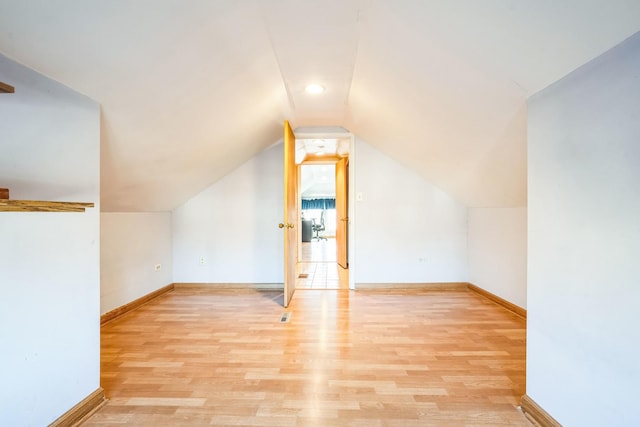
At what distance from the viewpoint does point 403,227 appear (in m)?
3.58

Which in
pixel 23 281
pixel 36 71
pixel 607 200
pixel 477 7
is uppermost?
pixel 477 7

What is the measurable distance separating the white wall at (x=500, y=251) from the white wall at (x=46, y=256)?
10.9 feet

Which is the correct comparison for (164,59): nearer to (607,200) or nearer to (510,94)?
(510,94)

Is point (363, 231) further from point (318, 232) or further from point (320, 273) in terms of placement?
point (318, 232)

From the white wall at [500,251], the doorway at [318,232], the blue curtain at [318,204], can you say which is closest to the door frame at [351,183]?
the doorway at [318,232]

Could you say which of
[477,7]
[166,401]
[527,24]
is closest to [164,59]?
[477,7]

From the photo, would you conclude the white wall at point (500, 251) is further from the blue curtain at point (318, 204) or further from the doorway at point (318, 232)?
the blue curtain at point (318, 204)

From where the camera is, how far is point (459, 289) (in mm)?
3525

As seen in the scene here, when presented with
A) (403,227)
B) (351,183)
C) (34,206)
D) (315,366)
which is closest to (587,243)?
(315,366)

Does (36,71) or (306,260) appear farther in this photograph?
(306,260)

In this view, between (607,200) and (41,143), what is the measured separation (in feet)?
7.73

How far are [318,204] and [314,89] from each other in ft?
30.5

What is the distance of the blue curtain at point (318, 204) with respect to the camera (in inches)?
462

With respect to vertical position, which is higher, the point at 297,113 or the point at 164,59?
the point at 297,113
